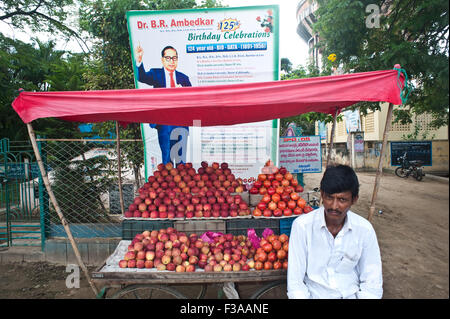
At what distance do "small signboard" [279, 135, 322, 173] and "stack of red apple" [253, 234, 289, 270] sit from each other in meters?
2.80

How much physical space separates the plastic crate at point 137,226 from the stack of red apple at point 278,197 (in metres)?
1.22

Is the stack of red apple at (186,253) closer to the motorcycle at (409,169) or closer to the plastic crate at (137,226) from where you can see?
the plastic crate at (137,226)

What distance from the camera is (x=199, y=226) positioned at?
332cm

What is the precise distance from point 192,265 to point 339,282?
1.35 metres

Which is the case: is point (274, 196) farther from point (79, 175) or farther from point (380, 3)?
point (380, 3)

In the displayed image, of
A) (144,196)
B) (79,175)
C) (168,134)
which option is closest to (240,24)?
(168,134)

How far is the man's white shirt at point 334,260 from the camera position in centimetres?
190

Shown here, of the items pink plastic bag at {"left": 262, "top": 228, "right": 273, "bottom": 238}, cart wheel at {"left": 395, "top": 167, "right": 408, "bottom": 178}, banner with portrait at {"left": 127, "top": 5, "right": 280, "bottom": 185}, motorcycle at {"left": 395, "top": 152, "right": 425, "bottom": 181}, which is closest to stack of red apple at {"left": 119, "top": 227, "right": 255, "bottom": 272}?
pink plastic bag at {"left": 262, "top": 228, "right": 273, "bottom": 238}

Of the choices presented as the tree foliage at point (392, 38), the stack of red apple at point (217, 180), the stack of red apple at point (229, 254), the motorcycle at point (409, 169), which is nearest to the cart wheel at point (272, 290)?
the stack of red apple at point (229, 254)

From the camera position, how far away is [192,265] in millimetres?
2607

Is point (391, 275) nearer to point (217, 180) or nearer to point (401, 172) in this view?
point (217, 180)

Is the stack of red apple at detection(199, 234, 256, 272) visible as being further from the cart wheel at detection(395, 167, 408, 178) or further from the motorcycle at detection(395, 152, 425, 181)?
the cart wheel at detection(395, 167, 408, 178)

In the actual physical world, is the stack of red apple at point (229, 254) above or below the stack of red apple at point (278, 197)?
below

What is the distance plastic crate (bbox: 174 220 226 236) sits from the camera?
330 centimetres
